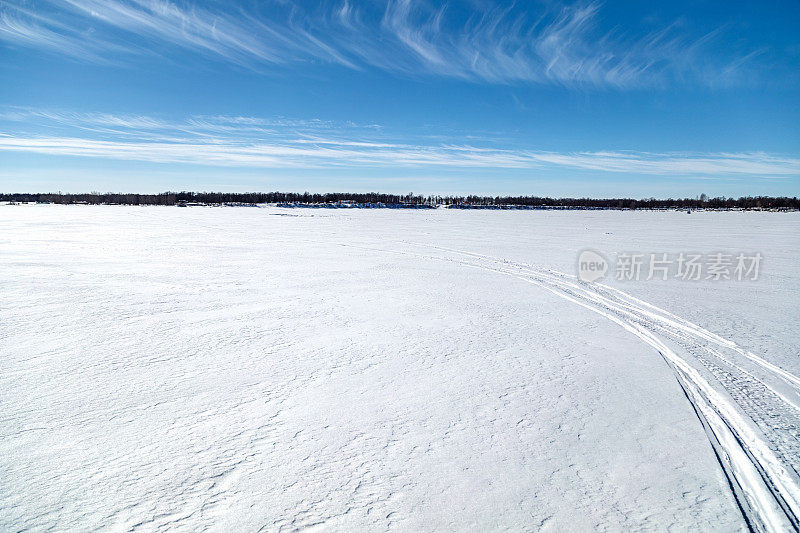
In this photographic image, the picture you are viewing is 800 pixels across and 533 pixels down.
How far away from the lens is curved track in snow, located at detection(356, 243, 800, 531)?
238cm

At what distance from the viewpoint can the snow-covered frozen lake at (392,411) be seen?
2.28 meters

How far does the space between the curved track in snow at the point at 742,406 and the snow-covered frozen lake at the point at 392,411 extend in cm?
2

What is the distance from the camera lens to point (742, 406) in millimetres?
3348

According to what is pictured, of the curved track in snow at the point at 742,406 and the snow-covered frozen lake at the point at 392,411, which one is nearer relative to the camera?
the snow-covered frozen lake at the point at 392,411

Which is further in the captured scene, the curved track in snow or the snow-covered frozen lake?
the curved track in snow

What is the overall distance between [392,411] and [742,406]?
256cm

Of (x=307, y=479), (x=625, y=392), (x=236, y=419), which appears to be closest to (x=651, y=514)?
(x=625, y=392)

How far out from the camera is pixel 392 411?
326cm

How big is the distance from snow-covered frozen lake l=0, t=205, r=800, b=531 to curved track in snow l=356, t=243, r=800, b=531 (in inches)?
0.6

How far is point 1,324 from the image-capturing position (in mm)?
5074

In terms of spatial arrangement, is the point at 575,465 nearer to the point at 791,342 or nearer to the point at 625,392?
the point at 625,392

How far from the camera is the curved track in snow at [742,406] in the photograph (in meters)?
2.38

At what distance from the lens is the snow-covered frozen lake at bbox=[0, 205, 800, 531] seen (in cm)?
228

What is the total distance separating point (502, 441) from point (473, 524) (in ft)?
2.56
